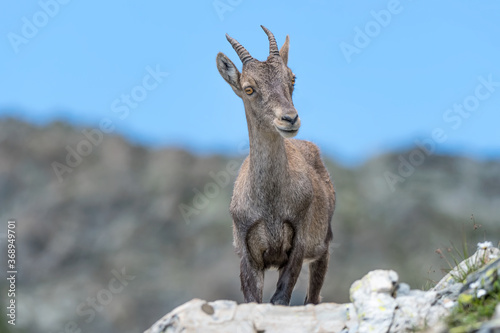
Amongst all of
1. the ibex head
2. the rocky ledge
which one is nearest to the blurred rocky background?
the ibex head

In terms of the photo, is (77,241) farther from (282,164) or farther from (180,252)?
(282,164)

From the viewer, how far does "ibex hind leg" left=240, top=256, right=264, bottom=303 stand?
32.2 feet

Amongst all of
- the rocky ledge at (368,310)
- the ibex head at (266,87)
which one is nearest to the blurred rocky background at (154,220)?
the ibex head at (266,87)

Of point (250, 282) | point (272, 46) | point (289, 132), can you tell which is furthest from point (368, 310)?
point (272, 46)

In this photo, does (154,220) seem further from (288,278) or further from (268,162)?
(288,278)

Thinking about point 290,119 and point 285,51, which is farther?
point 285,51

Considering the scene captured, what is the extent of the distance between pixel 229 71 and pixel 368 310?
4.53m

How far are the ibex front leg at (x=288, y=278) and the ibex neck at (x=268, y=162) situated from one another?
906 millimetres

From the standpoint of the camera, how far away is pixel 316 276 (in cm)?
1176

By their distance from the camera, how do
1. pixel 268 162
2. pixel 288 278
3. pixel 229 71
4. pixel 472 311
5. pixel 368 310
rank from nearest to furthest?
pixel 472 311 → pixel 368 310 → pixel 288 278 → pixel 268 162 → pixel 229 71

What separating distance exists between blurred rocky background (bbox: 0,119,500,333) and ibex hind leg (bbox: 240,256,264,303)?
2749cm

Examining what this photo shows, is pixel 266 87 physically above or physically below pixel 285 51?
below

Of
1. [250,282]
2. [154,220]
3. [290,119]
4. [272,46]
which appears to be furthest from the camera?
[154,220]

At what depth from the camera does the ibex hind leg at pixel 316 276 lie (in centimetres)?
1169
